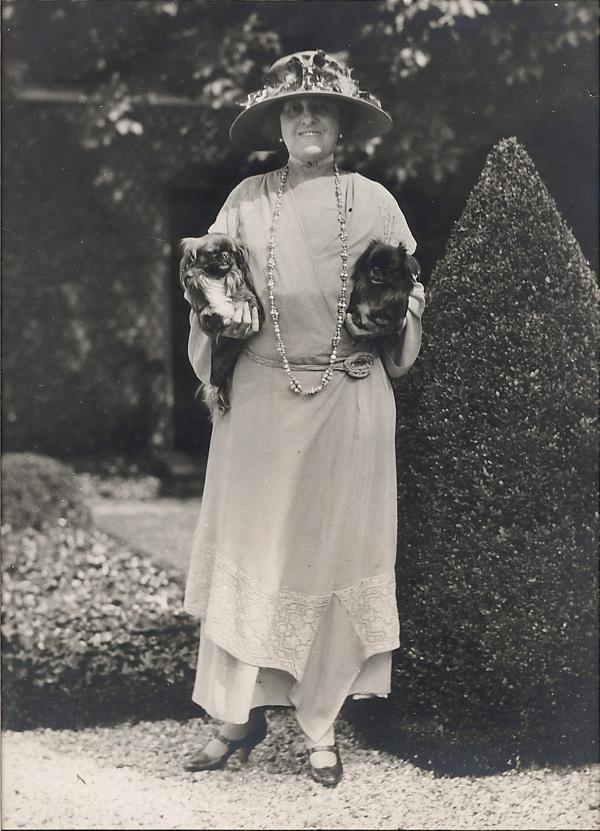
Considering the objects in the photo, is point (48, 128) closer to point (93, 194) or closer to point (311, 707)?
point (93, 194)

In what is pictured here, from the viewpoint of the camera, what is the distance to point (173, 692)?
13.8 feet

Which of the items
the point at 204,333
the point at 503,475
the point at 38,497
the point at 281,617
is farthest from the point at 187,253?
the point at 38,497

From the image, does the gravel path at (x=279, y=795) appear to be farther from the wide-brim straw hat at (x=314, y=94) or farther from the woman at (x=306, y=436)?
the wide-brim straw hat at (x=314, y=94)

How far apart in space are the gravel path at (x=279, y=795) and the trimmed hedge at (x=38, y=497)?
90.0 inches

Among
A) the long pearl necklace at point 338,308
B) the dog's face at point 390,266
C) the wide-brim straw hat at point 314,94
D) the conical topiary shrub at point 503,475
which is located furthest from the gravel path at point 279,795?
the wide-brim straw hat at point 314,94

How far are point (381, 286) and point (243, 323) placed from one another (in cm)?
48

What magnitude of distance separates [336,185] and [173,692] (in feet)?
7.62

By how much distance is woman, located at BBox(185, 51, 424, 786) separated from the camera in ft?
10.6

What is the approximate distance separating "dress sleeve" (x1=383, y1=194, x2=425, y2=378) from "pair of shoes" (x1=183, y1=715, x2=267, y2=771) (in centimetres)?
146

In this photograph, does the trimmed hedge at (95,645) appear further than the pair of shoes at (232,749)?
Yes

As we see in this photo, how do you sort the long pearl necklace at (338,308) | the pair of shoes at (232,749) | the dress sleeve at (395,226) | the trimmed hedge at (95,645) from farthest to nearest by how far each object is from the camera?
the trimmed hedge at (95,645), the pair of shoes at (232,749), the dress sleeve at (395,226), the long pearl necklace at (338,308)

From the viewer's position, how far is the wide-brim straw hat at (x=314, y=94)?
126 inches

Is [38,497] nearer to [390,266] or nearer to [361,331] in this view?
[361,331]

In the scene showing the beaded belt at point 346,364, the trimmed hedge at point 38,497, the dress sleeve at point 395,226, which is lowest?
the trimmed hedge at point 38,497
